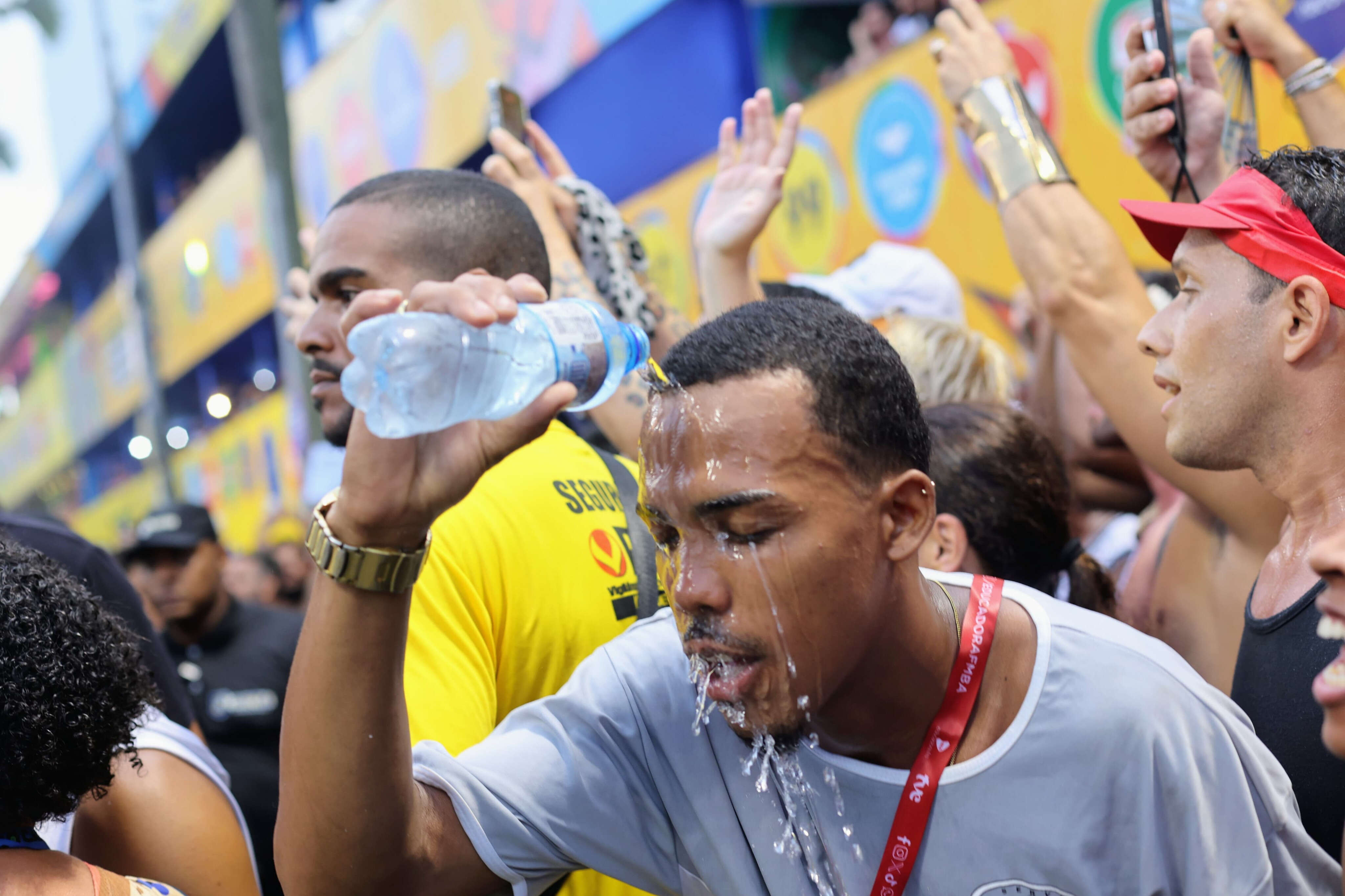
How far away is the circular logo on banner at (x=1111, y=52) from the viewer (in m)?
4.90

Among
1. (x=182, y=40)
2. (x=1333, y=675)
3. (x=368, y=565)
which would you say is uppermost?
(x=182, y=40)

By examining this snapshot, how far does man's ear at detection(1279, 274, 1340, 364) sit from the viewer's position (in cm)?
188

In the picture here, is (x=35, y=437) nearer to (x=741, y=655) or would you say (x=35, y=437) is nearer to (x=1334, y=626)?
(x=741, y=655)

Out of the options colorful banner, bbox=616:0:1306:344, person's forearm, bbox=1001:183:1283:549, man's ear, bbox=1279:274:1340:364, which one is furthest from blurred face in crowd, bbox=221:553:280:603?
man's ear, bbox=1279:274:1340:364

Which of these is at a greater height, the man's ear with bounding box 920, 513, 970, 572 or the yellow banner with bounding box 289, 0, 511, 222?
the yellow banner with bounding box 289, 0, 511, 222

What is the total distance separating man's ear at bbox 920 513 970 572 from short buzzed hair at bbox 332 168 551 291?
1039 millimetres

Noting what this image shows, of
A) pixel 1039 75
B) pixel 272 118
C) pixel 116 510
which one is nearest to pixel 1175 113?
pixel 1039 75

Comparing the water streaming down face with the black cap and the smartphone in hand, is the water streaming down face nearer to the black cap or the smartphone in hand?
the smartphone in hand

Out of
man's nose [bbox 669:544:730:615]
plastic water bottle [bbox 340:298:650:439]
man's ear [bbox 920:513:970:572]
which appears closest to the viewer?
plastic water bottle [bbox 340:298:650:439]

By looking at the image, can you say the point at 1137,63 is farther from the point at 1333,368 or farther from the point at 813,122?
the point at 813,122

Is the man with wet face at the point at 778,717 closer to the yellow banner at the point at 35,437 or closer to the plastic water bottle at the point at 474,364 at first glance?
the plastic water bottle at the point at 474,364

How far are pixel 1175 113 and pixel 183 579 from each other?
14.3 ft

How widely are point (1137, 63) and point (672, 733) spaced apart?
75.1 inches

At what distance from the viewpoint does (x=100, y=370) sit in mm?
21625
